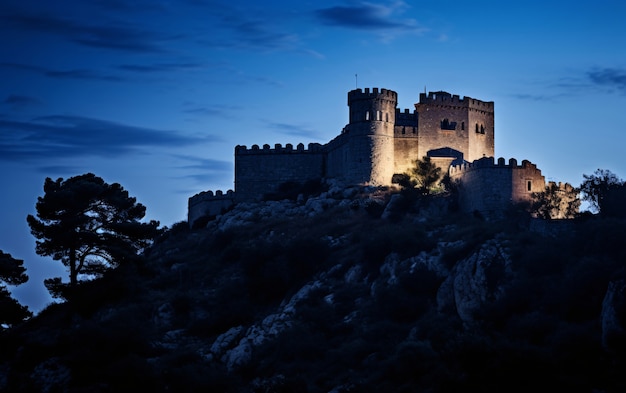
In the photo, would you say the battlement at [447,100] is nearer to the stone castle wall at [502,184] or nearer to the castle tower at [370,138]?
the castle tower at [370,138]

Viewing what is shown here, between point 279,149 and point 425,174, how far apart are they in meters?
14.4

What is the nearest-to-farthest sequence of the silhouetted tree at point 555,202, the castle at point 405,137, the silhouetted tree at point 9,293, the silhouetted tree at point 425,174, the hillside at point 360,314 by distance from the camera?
the hillside at point 360,314 → the silhouetted tree at point 9,293 → the silhouetted tree at point 555,202 → the silhouetted tree at point 425,174 → the castle at point 405,137

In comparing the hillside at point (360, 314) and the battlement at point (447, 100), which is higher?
the battlement at point (447, 100)

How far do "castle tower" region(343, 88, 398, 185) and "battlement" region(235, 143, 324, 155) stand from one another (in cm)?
684

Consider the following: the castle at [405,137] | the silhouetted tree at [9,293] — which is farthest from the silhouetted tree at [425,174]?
the silhouetted tree at [9,293]

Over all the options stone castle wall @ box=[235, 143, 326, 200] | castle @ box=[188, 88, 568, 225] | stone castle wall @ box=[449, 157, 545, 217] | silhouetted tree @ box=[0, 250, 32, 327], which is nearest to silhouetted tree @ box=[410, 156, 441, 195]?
castle @ box=[188, 88, 568, 225]

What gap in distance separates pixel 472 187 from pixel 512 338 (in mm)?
18978

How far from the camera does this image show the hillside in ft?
145

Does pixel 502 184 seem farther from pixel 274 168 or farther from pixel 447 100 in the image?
pixel 274 168

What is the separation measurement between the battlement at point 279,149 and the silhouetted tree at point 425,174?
418 inches

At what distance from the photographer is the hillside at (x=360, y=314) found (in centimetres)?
4409

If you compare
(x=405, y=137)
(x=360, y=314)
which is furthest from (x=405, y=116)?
(x=360, y=314)

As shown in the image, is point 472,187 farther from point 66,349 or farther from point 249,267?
point 66,349

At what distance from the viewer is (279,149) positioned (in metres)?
79.2
